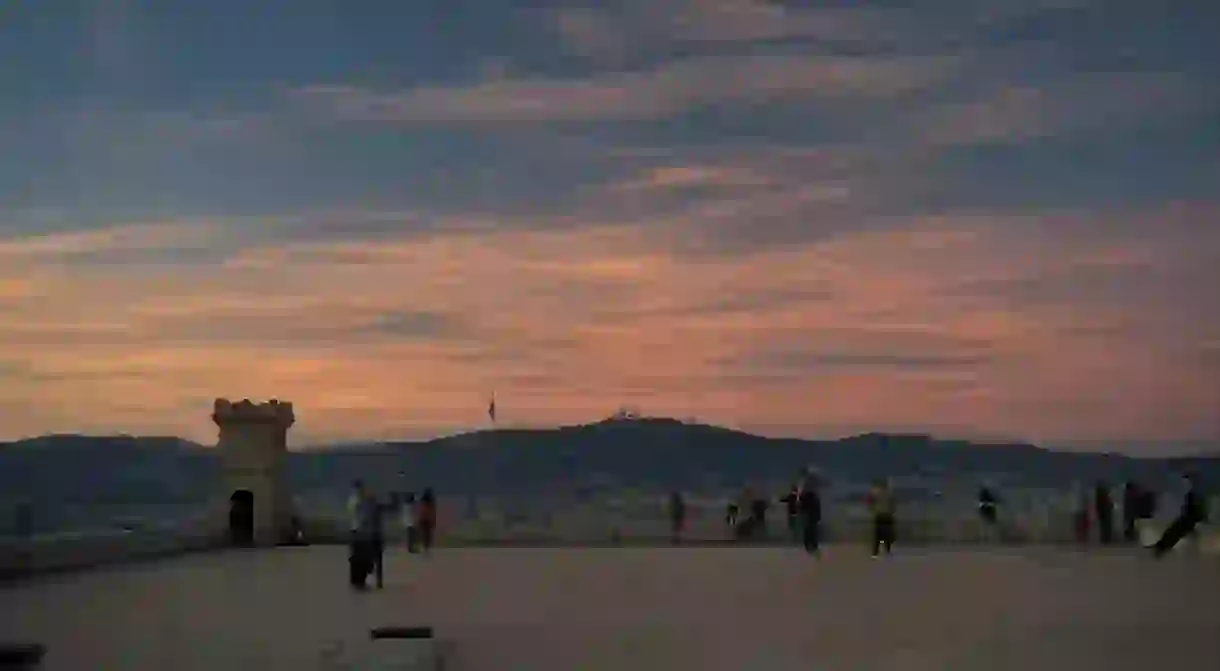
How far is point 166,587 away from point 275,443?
9.97 metres

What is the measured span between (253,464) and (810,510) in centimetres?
1071

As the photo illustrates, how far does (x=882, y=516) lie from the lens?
1097 inches

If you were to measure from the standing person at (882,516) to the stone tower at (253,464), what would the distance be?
37.2 feet

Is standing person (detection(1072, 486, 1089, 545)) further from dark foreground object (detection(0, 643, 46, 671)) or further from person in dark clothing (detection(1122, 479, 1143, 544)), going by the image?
dark foreground object (detection(0, 643, 46, 671))

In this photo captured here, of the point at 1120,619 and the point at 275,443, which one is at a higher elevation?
the point at 275,443

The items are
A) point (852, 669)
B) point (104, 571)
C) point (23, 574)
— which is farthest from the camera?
point (104, 571)

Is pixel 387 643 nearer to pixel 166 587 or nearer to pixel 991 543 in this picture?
pixel 166 587

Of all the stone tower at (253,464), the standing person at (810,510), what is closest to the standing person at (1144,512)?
the standing person at (810,510)

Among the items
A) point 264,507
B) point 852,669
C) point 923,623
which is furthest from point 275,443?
point 852,669

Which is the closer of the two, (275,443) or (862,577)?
(862,577)

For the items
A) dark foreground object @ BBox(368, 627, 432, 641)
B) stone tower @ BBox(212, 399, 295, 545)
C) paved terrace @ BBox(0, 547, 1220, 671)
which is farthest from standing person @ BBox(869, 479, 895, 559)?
dark foreground object @ BBox(368, 627, 432, 641)

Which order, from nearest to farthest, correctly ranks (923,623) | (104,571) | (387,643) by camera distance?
(387,643) < (923,623) < (104,571)

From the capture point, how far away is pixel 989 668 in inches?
493

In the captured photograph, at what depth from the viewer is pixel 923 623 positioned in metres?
15.9
